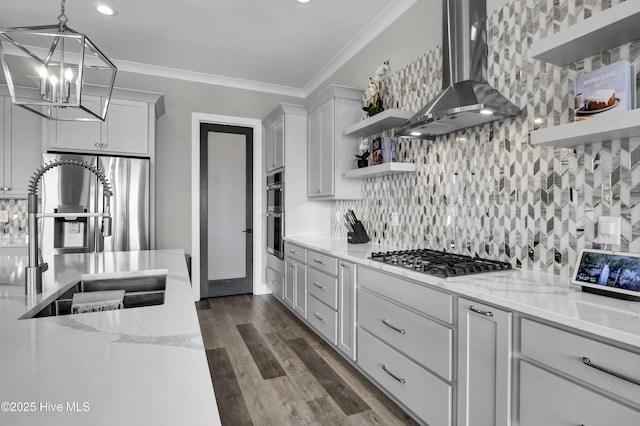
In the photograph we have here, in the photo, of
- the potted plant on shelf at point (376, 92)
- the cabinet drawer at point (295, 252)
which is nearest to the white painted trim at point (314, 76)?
the potted plant on shelf at point (376, 92)

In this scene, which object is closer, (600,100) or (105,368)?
(105,368)

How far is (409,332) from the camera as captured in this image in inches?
77.7

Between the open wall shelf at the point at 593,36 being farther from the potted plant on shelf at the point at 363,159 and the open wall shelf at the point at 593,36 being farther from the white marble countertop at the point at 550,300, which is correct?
the potted plant on shelf at the point at 363,159

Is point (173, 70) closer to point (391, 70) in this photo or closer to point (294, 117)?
point (294, 117)

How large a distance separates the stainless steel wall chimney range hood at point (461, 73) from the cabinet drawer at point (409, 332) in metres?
1.15

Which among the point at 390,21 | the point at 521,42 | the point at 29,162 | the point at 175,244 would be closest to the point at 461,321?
the point at 521,42

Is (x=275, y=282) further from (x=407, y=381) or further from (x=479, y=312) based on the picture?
(x=479, y=312)

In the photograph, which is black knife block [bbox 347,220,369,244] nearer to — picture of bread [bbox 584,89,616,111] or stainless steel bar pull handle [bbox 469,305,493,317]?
stainless steel bar pull handle [bbox 469,305,493,317]

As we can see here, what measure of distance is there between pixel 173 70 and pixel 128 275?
11.2 feet

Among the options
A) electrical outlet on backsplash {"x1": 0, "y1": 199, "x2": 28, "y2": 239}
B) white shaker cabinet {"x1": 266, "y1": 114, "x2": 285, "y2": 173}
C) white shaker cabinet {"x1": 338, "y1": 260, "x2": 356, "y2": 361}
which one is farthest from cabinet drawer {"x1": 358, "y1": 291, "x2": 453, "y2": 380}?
electrical outlet on backsplash {"x1": 0, "y1": 199, "x2": 28, "y2": 239}

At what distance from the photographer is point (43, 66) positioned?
5.06ft

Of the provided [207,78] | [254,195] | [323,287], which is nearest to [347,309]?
[323,287]

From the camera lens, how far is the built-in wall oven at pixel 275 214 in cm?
428

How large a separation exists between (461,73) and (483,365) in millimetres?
1679
